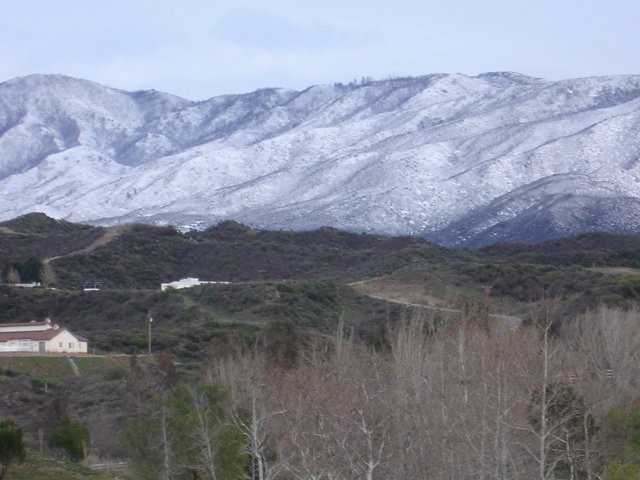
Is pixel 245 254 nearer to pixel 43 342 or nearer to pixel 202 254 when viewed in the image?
pixel 202 254

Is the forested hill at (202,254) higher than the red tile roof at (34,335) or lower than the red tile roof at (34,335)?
higher

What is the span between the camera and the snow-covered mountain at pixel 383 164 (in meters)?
121

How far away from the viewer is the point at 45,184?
16862 cm

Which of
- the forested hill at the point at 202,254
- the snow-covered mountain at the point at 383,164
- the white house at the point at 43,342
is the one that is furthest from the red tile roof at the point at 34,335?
the snow-covered mountain at the point at 383,164

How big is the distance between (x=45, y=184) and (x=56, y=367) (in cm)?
12665

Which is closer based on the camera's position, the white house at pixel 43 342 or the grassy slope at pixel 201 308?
the white house at pixel 43 342

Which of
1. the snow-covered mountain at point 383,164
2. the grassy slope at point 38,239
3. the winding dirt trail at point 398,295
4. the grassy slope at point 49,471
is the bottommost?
the grassy slope at point 49,471

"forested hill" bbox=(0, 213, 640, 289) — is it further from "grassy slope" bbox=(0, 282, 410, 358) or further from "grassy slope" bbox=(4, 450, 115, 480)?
"grassy slope" bbox=(4, 450, 115, 480)

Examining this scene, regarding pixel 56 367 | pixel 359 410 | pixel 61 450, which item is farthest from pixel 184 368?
pixel 359 410

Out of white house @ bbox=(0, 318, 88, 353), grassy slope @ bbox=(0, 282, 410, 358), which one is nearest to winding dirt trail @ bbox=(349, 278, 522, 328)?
grassy slope @ bbox=(0, 282, 410, 358)

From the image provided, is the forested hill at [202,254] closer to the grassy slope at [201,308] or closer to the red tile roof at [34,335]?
the grassy slope at [201,308]

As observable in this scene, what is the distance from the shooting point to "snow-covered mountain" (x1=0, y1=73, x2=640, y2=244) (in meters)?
121

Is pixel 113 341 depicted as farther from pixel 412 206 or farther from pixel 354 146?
pixel 354 146

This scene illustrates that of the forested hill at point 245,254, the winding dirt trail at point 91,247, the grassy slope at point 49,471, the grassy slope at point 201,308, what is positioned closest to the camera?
the grassy slope at point 49,471
